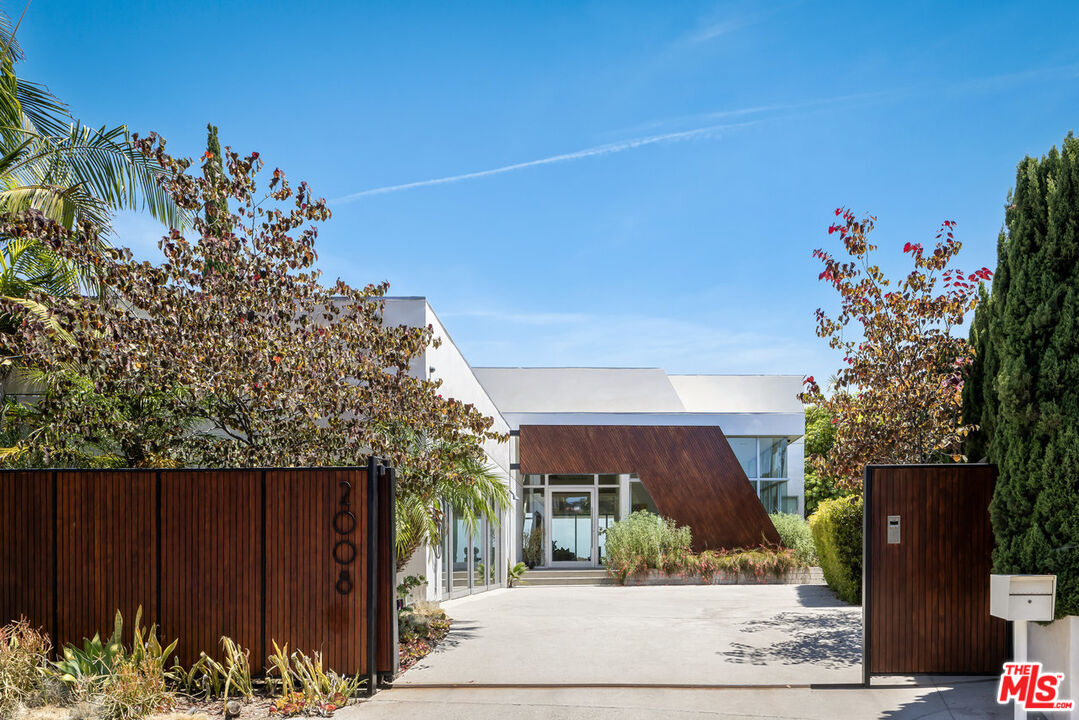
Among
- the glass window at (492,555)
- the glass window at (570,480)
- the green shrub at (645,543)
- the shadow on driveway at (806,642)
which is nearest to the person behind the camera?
the shadow on driveway at (806,642)

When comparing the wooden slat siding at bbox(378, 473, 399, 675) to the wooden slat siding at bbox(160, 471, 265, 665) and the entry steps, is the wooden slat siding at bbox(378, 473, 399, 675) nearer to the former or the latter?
the wooden slat siding at bbox(160, 471, 265, 665)

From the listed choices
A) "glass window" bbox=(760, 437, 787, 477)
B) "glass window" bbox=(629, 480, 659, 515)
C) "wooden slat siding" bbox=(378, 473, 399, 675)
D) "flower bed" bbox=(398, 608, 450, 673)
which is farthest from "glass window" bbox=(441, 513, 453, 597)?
"glass window" bbox=(760, 437, 787, 477)

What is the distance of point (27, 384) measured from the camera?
11.1 meters

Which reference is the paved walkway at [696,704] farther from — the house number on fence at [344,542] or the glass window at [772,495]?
the glass window at [772,495]

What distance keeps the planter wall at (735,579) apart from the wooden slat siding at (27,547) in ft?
38.2

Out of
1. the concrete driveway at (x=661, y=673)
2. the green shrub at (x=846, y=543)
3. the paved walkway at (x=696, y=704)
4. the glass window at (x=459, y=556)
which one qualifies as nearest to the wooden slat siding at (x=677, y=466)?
the glass window at (x=459, y=556)

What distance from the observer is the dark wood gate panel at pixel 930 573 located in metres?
6.80

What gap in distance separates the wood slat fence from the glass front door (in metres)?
13.4

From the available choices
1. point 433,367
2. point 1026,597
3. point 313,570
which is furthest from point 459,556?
point 1026,597

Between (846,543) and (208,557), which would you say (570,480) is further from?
(208,557)

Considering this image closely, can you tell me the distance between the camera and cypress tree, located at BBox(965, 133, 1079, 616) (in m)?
5.59

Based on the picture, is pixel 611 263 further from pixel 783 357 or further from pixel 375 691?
pixel 783 357

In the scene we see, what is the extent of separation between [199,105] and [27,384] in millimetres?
4600

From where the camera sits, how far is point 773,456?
2116cm
